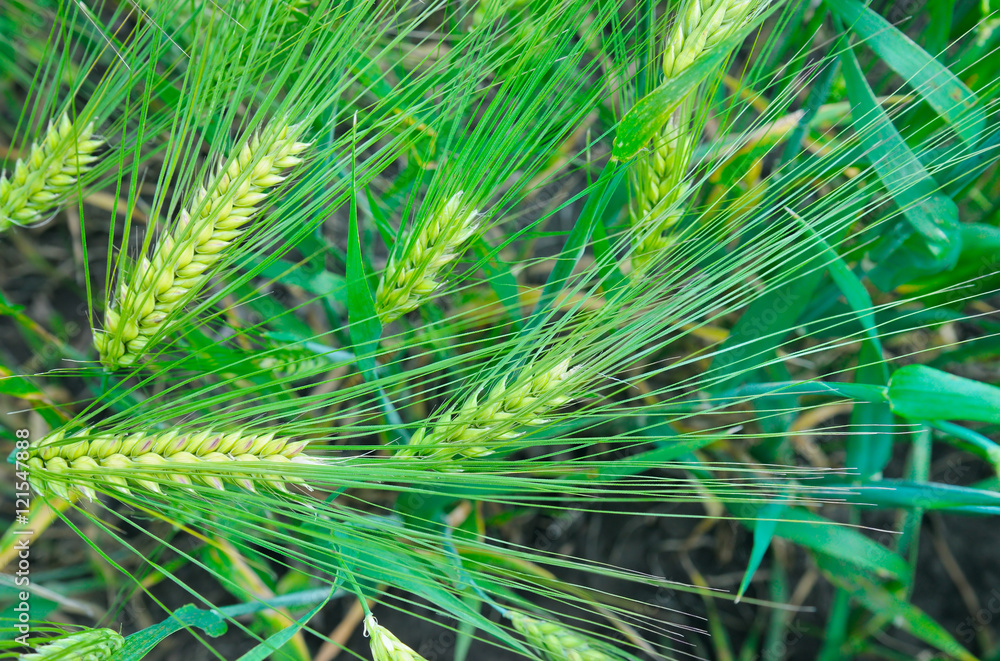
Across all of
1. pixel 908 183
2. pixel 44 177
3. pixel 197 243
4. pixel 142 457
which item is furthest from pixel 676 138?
pixel 44 177

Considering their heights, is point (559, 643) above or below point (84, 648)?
below

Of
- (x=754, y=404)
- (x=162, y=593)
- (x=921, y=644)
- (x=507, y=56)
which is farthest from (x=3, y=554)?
(x=921, y=644)

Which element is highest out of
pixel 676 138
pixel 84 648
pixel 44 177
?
pixel 44 177

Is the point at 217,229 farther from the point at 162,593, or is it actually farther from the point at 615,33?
the point at 162,593

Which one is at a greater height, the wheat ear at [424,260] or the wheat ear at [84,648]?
the wheat ear at [424,260]

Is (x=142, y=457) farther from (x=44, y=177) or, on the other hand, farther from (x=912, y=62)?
(x=912, y=62)

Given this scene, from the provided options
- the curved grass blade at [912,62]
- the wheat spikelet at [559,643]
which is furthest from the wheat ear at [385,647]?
the curved grass blade at [912,62]

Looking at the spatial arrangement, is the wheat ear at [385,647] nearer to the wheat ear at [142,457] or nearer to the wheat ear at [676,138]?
the wheat ear at [142,457]
